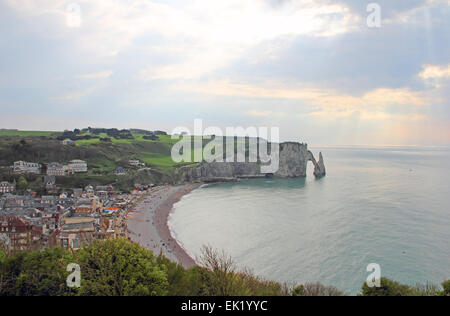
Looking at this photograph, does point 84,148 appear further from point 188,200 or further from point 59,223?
point 59,223

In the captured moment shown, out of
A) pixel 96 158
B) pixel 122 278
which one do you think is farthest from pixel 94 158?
pixel 122 278

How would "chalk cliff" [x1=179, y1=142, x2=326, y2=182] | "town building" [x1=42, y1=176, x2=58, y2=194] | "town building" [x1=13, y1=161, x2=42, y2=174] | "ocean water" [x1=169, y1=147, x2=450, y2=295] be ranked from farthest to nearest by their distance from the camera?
1. "chalk cliff" [x1=179, y1=142, x2=326, y2=182]
2. "town building" [x1=13, y1=161, x2=42, y2=174]
3. "town building" [x1=42, y1=176, x2=58, y2=194]
4. "ocean water" [x1=169, y1=147, x2=450, y2=295]

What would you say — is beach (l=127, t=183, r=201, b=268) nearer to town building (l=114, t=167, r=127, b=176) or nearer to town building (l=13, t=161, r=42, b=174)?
Answer: town building (l=114, t=167, r=127, b=176)

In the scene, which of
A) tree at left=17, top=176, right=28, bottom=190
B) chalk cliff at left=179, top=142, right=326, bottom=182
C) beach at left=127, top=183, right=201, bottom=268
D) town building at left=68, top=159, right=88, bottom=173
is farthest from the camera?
chalk cliff at left=179, top=142, right=326, bottom=182

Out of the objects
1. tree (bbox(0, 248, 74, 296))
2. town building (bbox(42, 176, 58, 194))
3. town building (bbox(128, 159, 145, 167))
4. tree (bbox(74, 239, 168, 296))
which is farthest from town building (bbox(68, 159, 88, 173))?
tree (bbox(74, 239, 168, 296))

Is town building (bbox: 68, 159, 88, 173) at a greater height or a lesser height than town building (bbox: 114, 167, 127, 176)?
greater

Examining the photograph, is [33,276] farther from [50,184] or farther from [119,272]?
[50,184]
